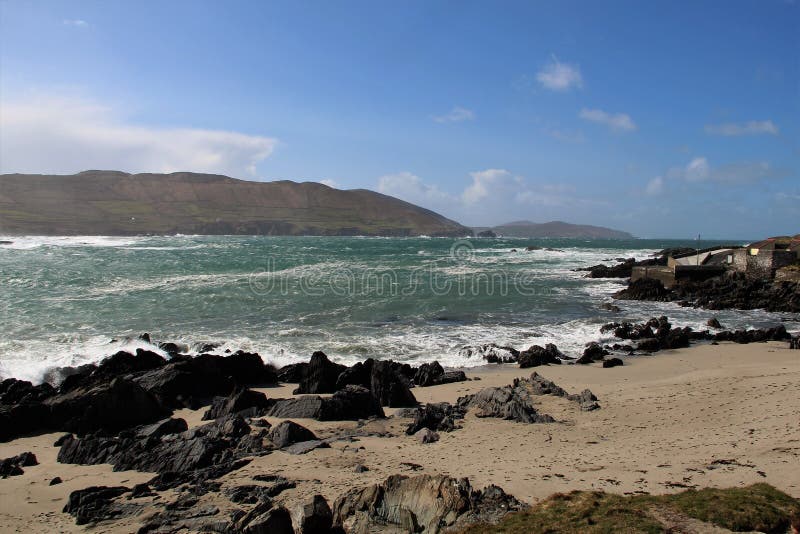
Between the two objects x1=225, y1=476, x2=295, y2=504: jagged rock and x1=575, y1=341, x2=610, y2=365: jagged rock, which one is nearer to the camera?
x1=225, y1=476, x2=295, y2=504: jagged rock

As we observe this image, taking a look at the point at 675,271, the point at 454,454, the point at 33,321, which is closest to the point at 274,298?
the point at 33,321

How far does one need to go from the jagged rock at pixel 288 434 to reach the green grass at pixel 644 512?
13.8 feet

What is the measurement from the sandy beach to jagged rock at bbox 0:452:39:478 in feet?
0.48

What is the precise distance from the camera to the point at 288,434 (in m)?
8.35

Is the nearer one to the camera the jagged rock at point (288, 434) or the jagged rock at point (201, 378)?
the jagged rock at point (288, 434)

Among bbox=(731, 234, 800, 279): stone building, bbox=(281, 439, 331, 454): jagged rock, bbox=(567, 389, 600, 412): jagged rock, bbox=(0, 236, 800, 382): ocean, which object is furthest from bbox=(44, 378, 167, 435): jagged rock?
bbox=(731, 234, 800, 279): stone building

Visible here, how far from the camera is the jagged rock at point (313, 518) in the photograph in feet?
16.8

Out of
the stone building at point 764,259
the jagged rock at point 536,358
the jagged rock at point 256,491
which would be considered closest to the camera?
the jagged rock at point 256,491

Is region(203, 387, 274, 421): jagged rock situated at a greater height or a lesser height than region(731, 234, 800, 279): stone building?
lesser

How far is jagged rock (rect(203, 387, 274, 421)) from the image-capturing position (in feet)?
33.1

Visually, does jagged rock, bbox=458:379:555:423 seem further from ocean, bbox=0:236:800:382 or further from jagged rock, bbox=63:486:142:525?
jagged rock, bbox=63:486:142:525

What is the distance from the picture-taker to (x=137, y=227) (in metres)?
126

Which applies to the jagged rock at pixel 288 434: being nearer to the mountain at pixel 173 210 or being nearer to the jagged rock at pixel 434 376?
the jagged rock at pixel 434 376

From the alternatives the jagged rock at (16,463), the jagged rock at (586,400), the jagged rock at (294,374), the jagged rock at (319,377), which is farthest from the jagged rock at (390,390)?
the jagged rock at (16,463)
